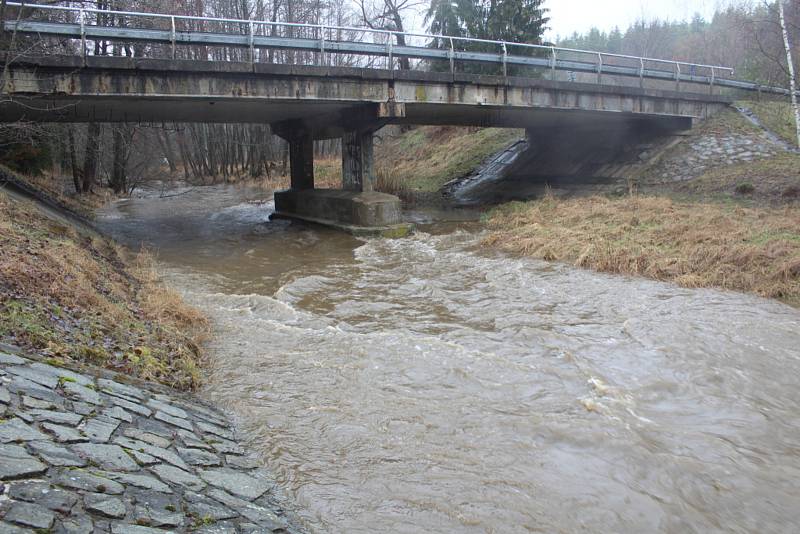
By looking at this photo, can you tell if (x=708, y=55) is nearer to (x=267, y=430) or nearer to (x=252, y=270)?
(x=252, y=270)

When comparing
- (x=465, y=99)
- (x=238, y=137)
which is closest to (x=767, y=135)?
(x=465, y=99)

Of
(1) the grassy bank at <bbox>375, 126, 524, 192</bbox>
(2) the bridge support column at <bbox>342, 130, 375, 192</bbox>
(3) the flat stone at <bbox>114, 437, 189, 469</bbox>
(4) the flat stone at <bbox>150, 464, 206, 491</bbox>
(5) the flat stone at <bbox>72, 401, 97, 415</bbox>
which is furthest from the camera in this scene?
(1) the grassy bank at <bbox>375, 126, 524, 192</bbox>

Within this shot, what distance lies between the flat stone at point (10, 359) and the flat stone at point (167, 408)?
3.61 feet

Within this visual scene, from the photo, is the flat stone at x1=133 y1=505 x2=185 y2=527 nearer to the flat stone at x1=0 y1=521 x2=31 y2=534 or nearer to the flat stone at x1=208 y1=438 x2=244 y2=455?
the flat stone at x1=0 y1=521 x2=31 y2=534

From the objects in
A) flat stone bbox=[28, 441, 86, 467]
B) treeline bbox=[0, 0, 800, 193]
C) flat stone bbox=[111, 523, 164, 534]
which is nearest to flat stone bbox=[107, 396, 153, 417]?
flat stone bbox=[28, 441, 86, 467]

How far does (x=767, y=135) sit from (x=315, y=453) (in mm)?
26871

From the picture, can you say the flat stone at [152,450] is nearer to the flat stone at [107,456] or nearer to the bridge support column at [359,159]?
the flat stone at [107,456]

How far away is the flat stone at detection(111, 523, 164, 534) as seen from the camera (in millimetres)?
3186

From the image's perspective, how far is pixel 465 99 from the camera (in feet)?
69.2

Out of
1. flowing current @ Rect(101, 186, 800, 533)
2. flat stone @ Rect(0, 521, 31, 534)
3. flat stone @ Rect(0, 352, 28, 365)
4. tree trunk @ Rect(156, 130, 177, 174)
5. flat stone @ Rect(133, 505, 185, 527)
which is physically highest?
tree trunk @ Rect(156, 130, 177, 174)

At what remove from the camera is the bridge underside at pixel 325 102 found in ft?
52.3

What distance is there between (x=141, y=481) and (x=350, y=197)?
17.8 m

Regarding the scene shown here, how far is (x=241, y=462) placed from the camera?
17.1ft

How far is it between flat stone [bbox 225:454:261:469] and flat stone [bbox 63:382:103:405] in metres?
1.17
